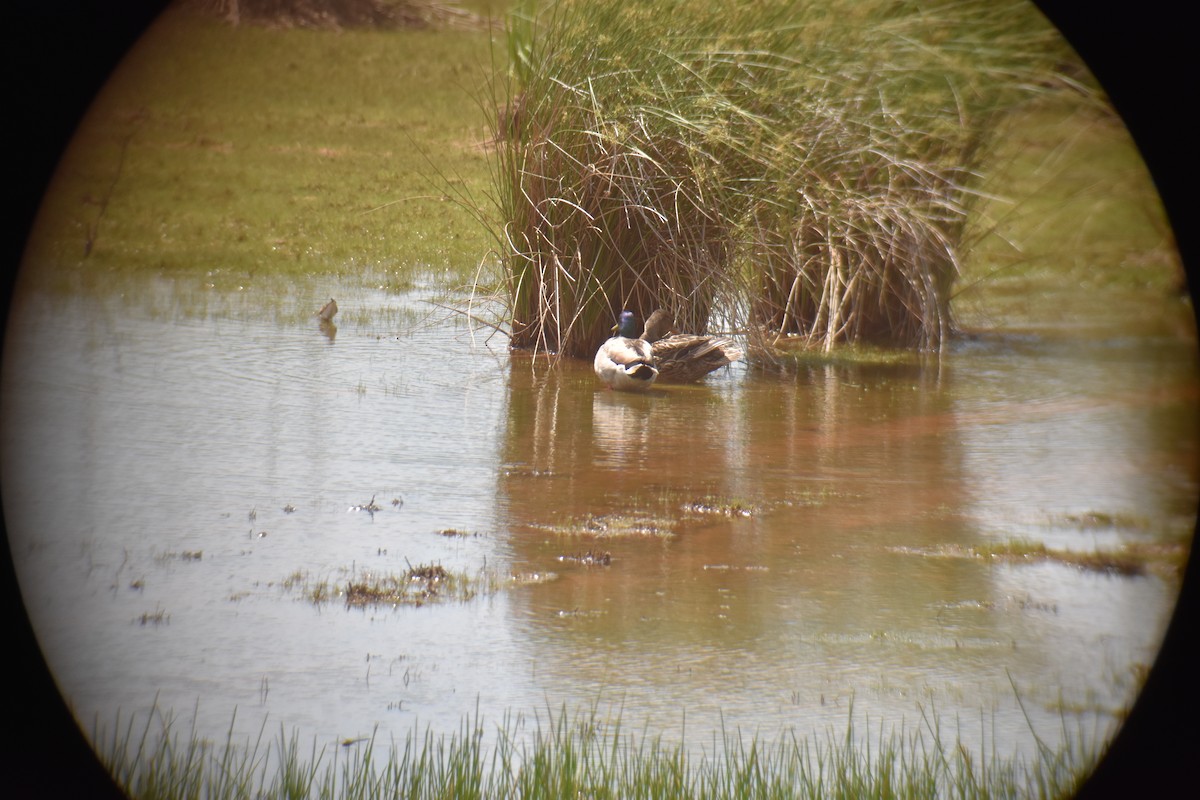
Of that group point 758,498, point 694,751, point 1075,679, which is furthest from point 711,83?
point 694,751

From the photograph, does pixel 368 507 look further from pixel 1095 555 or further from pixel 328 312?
pixel 328 312

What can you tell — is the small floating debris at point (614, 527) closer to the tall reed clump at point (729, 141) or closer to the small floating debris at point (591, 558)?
the small floating debris at point (591, 558)

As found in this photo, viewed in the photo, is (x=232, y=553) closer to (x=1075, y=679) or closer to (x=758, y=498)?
(x=758, y=498)

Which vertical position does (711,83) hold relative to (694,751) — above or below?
above

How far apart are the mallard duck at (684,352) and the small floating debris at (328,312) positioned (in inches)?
77.6

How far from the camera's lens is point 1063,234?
10.4 meters

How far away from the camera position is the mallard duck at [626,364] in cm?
616

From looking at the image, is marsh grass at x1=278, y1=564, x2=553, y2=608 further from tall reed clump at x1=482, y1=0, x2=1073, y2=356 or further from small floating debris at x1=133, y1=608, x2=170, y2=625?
tall reed clump at x1=482, y1=0, x2=1073, y2=356

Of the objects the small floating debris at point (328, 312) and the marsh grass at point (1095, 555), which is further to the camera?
the small floating debris at point (328, 312)

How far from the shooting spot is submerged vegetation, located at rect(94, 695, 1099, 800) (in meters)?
2.58

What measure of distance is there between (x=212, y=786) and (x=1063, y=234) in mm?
9208

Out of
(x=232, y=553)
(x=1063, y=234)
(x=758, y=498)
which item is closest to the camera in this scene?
(x=232, y=553)

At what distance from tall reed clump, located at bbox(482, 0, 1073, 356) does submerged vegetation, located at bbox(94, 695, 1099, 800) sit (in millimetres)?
3724

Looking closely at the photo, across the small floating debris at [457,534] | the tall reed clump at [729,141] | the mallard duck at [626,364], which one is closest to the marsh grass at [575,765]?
the small floating debris at [457,534]
